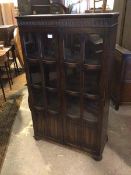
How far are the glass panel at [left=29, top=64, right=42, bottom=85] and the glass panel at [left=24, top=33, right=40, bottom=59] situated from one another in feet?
0.32

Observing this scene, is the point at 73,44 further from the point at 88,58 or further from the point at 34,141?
the point at 34,141

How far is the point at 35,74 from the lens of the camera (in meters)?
1.57

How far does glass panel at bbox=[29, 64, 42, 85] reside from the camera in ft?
4.95

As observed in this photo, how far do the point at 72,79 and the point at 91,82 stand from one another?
166 millimetres

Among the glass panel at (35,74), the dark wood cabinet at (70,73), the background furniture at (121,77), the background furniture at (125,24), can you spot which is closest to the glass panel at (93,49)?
the dark wood cabinet at (70,73)

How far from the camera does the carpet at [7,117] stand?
182cm

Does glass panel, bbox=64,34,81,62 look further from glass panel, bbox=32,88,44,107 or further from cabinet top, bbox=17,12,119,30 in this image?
glass panel, bbox=32,88,44,107

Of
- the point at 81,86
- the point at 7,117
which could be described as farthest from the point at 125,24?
the point at 7,117

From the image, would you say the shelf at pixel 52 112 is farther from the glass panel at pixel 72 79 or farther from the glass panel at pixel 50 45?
the glass panel at pixel 50 45

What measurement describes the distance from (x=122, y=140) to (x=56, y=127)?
0.75 metres

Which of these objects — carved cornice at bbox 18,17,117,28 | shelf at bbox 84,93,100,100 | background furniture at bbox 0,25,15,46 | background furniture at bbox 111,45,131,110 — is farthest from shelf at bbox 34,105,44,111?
background furniture at bbox 0,25,15,46

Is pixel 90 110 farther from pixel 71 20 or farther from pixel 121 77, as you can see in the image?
pixel 121 77

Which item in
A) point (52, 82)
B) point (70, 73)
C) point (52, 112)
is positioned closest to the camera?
point (70, 73)

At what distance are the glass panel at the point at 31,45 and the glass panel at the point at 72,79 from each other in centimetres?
28
